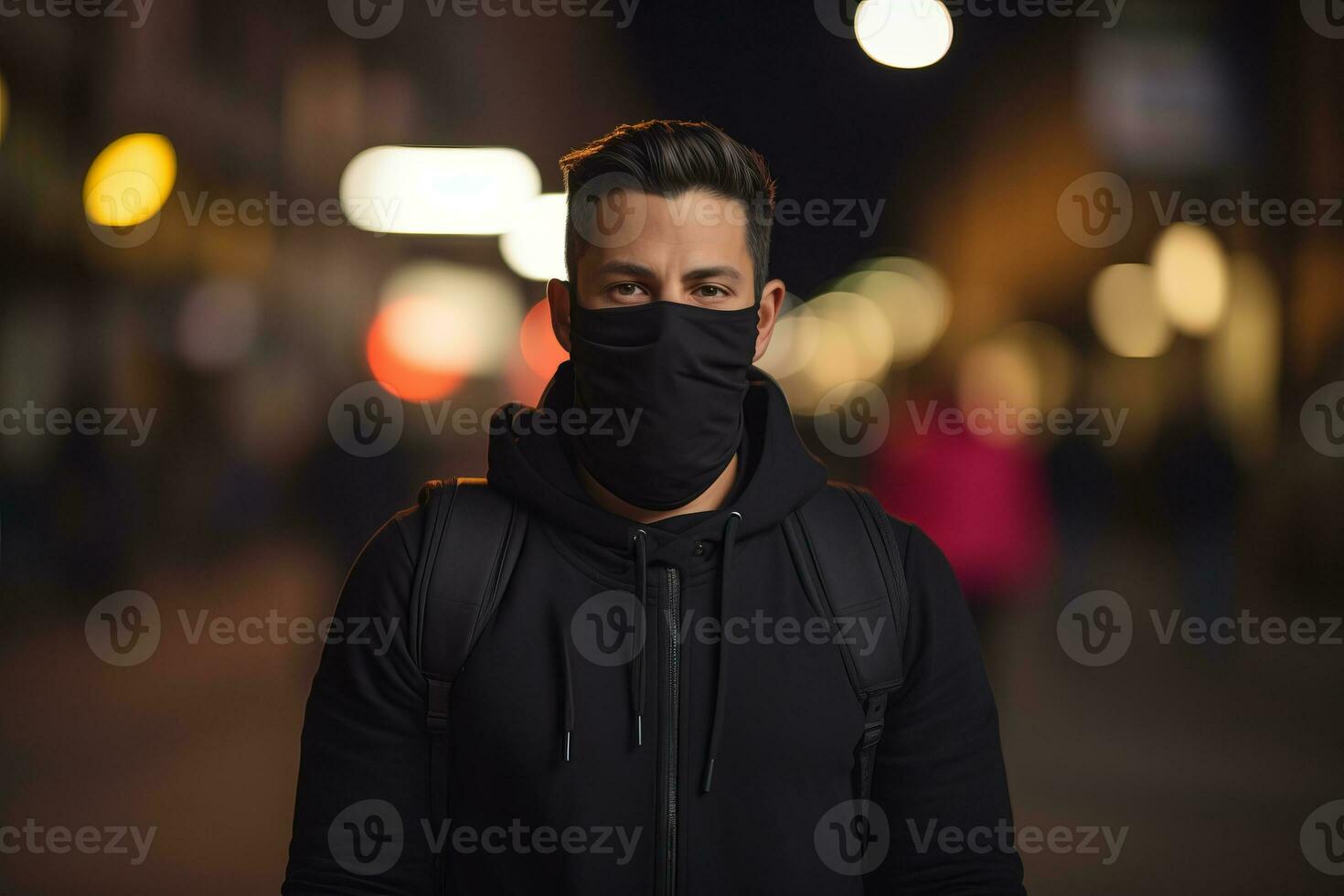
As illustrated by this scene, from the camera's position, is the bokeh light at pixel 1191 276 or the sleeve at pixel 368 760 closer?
the sleeve at pixel 368 760

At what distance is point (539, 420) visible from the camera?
5.15ft

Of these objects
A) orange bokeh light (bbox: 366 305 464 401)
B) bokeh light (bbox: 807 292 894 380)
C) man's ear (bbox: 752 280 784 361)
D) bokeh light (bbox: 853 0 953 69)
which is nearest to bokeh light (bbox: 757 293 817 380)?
bokeh light (bbox: 807 292 894 380)

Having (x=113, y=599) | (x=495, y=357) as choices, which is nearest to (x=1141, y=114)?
(x=495, y=357)

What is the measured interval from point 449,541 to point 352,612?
17 centimetres

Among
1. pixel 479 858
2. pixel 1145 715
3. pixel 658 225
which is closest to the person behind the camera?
pixel 479 858

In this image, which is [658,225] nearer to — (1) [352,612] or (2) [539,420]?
(2) [539,420]

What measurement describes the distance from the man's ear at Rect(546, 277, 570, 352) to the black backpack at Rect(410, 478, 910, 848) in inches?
10.9

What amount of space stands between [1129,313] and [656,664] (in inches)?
169

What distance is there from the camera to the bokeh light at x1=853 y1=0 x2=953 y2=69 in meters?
4.16

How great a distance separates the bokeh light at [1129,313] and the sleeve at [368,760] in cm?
440

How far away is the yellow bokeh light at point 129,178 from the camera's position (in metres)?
4.73

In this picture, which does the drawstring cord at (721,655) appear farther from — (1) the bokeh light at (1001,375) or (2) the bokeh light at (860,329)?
(1) the bokeh light at (1001,375)

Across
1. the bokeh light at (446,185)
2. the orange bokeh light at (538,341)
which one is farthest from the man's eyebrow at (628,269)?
the orange bokeh light at (538,341)

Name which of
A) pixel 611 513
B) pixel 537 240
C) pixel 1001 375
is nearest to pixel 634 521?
pixel 611 513
